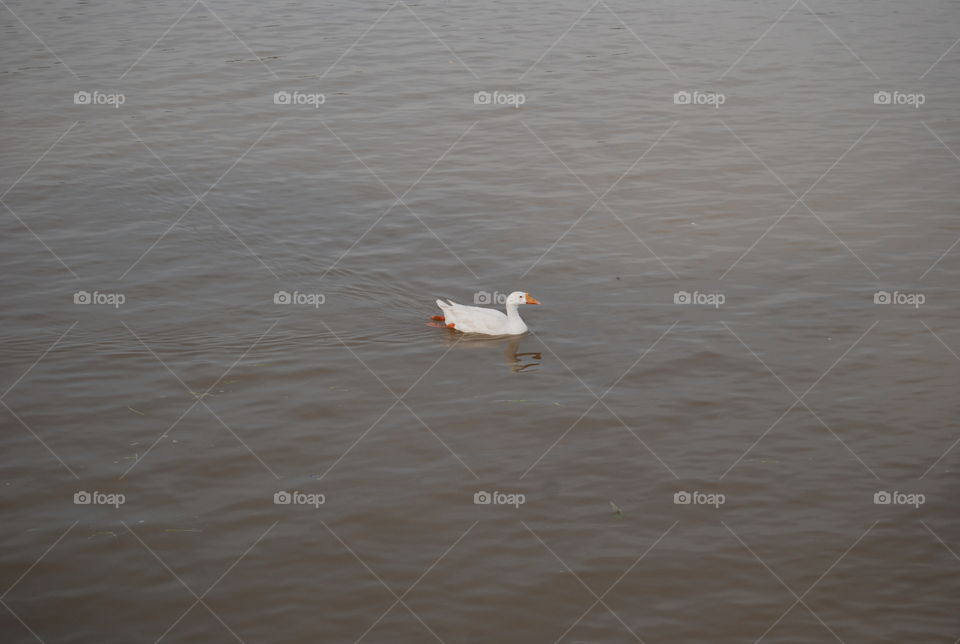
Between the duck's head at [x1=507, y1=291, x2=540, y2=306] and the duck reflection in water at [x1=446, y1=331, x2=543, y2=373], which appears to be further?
the duck's head at [x1=507, y1=291, x2=540, y2=306]

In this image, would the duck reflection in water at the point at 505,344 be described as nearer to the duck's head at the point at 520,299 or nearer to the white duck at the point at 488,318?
the white duck at the point at 488,318

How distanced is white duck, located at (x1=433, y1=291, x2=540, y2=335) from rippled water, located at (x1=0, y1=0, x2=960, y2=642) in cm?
21

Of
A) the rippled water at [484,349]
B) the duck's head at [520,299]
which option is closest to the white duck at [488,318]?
the duck's head at [520,299]

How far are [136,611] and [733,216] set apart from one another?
9.52 meters

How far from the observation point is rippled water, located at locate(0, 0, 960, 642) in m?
8.16

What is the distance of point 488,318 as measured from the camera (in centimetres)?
1170

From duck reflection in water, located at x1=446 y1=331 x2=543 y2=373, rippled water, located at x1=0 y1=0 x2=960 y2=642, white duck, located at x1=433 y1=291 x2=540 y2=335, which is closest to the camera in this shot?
rippled water, located at x1=0 y1=0 x2=960 y2=642

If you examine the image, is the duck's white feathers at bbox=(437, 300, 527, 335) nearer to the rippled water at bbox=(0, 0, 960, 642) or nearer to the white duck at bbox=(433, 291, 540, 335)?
the white duck at bbox=(433, 291, 540, 335)

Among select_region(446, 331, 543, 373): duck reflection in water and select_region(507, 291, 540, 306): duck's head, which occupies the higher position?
select_region(507, 291, 540, 306): duck's head

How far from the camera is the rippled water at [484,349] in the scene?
816 centimetres

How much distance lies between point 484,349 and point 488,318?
1.09ft

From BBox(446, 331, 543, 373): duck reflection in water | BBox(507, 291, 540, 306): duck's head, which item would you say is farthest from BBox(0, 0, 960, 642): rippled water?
BBox(507, 291, 540, 306): duck's head

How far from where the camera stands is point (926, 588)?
8109mm

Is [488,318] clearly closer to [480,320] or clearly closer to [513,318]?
[480,320]
